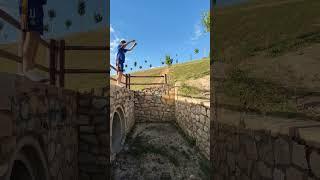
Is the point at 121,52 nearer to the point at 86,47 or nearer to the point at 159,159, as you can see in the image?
the point at 159,159

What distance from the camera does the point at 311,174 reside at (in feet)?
7.48

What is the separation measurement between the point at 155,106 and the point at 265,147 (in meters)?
13.7

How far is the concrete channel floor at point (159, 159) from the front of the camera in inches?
328

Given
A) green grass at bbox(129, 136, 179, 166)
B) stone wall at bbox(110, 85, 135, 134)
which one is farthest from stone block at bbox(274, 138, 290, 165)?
green grass at bbox(129, 136, 179, 166)

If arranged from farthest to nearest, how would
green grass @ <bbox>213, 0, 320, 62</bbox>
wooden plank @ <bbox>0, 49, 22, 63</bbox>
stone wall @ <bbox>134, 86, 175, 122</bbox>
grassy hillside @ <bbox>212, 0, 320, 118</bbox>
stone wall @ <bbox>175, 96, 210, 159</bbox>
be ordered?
1. stone wall @ <bbox>134, 86, 175, 122</bbox>
2. stone wall @ <bbox>175, 96, 210, 159</bbox>
3. green grass @ <bbox>213, 0, 320, 62</bbox>
4. grassy hillside @ <bbox>212, 0, 320, 118</bbox>
5. wooden plank @ <bbox>0, 49, 22, 63</bbox>

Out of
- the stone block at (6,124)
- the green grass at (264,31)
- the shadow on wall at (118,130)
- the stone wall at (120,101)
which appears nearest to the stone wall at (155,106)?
the stone wall at (120,101)

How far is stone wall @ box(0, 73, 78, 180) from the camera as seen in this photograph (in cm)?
244

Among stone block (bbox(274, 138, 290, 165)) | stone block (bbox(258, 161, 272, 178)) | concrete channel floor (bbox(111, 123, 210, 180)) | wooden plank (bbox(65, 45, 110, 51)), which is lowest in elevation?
concrete channel floor (bbox(111, 123, 210, 180))

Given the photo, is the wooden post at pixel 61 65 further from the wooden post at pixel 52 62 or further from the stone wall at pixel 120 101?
the stone wall at pixel 120 101

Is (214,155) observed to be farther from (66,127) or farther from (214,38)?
(66,127)

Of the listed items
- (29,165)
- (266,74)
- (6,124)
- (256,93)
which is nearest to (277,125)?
(256,93)

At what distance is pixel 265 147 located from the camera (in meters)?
3.17

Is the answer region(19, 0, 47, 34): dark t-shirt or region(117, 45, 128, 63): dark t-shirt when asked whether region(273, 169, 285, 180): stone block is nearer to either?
region(19, 0, 47, 34): dark t-shirt

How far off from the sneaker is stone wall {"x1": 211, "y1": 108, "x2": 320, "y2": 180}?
288 cm
